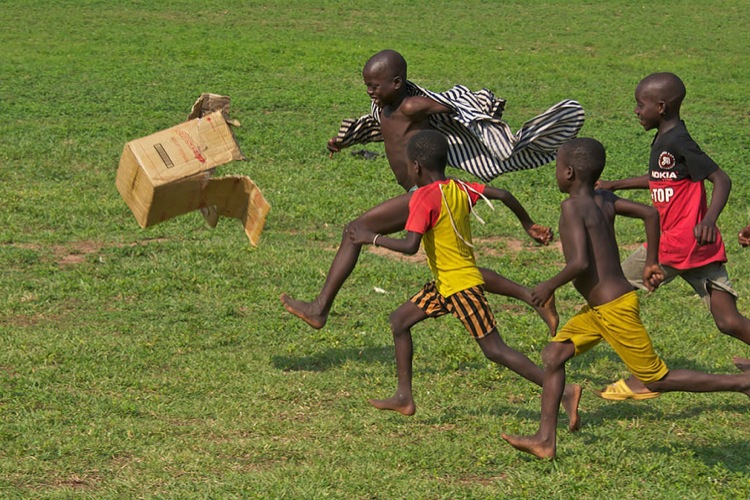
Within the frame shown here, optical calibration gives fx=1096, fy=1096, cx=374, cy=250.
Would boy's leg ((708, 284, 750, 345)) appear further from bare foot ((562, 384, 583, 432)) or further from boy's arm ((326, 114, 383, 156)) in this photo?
boy's arm ((326, 114, 383, 156))

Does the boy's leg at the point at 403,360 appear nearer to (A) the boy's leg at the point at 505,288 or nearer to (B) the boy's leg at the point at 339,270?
(B) the boy's leg at the point at 339,270

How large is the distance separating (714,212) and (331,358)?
2.63 metres

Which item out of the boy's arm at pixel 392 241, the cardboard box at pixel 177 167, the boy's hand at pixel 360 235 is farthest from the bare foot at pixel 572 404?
the cardboard box at pixel 177 167

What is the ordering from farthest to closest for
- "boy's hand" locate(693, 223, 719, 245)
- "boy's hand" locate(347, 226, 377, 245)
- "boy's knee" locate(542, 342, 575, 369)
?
"boy's hand" locate(347, 226, 377, 245), "boy's hand" locate(693, 223, 719, 245), "boy's knee" locate(542, 342, 575, 369)

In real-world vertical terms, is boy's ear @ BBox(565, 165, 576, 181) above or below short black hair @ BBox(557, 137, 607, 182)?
below

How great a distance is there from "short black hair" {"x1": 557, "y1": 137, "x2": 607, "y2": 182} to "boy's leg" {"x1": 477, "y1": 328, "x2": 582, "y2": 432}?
3.28 ft

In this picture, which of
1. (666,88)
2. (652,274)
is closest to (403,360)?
(652,274)

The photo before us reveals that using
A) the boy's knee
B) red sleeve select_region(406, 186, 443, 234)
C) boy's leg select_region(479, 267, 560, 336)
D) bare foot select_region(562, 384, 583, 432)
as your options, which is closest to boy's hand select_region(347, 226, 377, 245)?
red sleeve select_region(406, 186, 443, 234)

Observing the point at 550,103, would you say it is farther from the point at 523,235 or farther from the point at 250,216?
the point at 250,216

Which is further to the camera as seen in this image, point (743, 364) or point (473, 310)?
point (743, 364)

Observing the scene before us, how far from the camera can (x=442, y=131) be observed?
704 centimetres

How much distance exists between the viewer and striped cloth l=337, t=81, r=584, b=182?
686 centimetres

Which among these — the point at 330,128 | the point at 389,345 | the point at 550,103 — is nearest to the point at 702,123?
the point at 550,103

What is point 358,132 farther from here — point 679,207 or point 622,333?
point 622,333
